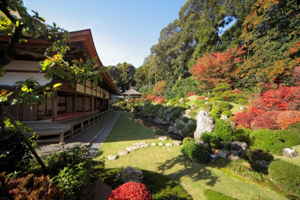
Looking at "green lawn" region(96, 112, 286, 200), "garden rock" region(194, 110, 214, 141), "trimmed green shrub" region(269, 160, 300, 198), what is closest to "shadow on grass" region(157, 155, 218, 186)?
"green lawn" region(96, 112, 286, 200)

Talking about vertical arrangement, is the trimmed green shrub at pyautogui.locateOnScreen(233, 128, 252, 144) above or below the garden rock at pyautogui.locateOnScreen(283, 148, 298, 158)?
above

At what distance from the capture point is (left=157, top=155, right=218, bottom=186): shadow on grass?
339cm

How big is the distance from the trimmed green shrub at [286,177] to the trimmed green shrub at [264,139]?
1.94 metres

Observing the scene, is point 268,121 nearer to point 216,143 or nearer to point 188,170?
point 216,143

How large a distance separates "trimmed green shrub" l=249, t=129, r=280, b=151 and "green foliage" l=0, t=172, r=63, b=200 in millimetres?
7336

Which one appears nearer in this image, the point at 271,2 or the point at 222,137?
the point at 222,137

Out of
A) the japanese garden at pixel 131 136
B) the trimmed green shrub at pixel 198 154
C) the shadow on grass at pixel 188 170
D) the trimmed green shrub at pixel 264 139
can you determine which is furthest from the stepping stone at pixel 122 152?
the trimmed green shrub at pixel 264 139

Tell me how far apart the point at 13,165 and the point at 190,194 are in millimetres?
3780

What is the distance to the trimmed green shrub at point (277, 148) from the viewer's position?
4.79 m

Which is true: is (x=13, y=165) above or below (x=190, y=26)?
below

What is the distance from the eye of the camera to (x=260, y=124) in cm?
611

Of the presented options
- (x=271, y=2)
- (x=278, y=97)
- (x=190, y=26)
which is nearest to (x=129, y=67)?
(x=190, y=26)

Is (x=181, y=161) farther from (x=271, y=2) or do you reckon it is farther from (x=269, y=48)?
(x=271, y=2)

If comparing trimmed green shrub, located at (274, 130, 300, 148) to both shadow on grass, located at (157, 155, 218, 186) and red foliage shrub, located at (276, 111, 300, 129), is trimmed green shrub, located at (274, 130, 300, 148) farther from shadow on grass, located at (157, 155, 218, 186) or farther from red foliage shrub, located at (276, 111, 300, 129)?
shadow on grass, located at (157, 155, 218, 186)
